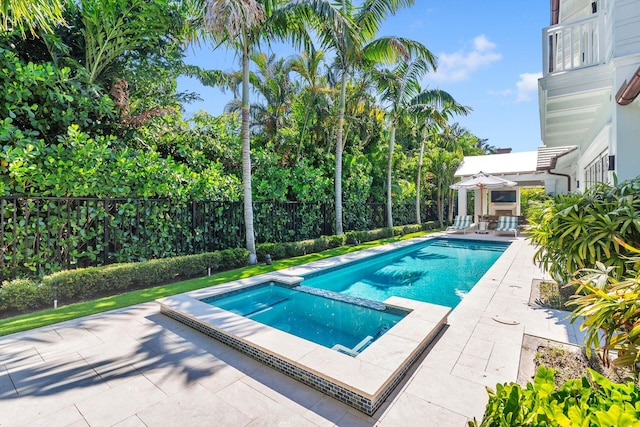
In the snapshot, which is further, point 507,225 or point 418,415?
point 507,225

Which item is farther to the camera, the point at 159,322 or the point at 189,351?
the point at 159,322

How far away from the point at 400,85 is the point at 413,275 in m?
11.3

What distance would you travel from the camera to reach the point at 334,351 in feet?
13.6

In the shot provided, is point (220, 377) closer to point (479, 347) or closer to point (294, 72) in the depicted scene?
point (479, 347)

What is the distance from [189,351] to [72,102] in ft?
26.0

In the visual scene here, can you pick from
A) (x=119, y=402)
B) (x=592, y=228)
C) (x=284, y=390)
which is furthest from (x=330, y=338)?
(x=592, y=228)

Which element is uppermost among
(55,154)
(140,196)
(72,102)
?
(72,102)

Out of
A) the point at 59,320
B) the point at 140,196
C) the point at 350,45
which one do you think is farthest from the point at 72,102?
the point at 350,45

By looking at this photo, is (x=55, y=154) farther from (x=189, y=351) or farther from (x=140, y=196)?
(x=189, y=351)

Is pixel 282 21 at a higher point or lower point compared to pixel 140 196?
higher

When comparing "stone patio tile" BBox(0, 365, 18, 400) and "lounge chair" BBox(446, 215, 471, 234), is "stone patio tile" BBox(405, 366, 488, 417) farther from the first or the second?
"lounge chair" BBox(446, 215, 471, 234)

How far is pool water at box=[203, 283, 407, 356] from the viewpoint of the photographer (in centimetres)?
582

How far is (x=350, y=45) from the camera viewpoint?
1277 centimetres

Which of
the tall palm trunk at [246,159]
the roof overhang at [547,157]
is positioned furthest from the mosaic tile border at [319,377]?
the roof overhang at [547,157]
